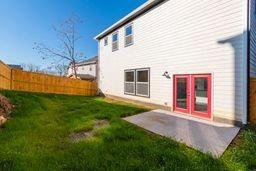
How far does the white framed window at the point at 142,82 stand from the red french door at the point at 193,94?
317 centimetres

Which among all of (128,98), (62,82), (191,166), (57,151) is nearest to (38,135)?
(57,151)

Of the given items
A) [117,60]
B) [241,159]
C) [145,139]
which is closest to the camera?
[241,159]

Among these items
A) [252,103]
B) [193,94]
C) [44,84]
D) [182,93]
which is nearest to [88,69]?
[44,84]

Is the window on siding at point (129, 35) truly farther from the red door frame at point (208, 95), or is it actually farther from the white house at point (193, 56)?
the red door frame at point (208, 95)

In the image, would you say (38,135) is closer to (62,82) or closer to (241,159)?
(241,159)

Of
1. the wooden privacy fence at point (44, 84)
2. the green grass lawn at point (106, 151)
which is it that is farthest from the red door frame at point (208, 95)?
the wooden privacy fence at point (44, 84)

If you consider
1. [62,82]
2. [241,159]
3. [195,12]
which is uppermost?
[195,12]

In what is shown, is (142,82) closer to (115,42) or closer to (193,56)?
(193,56)

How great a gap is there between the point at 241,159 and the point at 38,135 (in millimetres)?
5511

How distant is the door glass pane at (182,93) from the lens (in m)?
12.4

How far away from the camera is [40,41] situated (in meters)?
41.9

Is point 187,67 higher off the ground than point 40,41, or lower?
lower

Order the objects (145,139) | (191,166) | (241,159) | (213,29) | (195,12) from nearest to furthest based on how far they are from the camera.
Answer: (191,166)
(241,159)
(145,139)
(213,29)
(195,12)

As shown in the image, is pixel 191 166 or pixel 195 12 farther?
pixel 195 12
